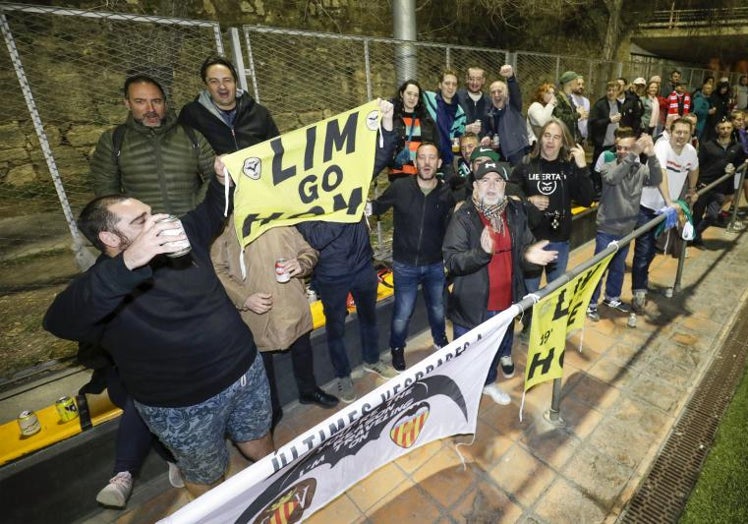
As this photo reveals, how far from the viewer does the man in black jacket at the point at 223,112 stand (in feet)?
11.2

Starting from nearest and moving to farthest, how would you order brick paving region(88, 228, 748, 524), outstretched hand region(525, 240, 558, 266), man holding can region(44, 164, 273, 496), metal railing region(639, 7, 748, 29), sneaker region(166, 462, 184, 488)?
man holding can region(44, 164, 273, 496) → brick paving region(88, 228, 748, 524) → outstretched hand region(525, 240, 558, 266) → sneaker region(166, 462, 184, 488) → metal railing region(639, 7, 748, 29)

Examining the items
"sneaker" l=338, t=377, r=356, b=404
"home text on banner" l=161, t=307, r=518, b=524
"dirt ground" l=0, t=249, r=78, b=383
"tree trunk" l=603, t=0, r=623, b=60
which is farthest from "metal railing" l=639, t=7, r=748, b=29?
"dirt ground" l=0, t=249, r=78, b=383

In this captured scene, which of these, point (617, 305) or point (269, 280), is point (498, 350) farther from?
point (617, 305)

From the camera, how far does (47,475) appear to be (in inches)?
110

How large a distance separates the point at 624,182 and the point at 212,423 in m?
4.87

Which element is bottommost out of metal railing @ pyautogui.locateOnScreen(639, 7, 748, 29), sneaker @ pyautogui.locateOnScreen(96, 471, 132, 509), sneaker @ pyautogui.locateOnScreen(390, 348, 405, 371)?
sneaker @ pyautogui.locateOnScreen(390, 348, 405, 371)

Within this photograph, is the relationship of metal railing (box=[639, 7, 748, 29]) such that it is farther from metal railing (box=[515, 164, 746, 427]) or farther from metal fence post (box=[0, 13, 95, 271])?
metal fence post (box=[0, 13, 95, 271])

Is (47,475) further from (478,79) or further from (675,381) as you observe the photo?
(478,79)

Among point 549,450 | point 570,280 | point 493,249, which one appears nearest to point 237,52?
point 493,249

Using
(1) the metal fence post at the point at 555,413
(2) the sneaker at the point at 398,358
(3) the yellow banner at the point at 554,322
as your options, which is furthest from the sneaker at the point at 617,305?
(2) the sneaker at the point at 398,358

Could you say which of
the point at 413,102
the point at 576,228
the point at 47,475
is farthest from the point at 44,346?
the point at 576,228

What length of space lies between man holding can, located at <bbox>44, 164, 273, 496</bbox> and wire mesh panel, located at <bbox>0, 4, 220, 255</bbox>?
6653 millimetres

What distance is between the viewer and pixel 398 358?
173 inches

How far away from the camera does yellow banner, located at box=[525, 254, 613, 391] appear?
2.65 meters
